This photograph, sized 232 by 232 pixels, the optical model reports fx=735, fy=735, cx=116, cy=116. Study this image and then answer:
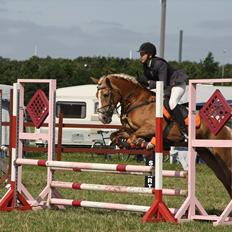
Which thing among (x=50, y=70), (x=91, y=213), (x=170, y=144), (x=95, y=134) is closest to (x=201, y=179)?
(x=170, y=144)

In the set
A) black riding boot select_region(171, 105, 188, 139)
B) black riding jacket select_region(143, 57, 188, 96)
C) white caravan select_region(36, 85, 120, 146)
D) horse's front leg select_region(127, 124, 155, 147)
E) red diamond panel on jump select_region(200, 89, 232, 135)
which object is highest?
black riding jacket select_region(143, 57, 188, 96)

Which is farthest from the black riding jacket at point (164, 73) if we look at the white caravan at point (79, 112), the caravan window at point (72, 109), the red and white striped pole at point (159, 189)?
the caravan window at point (72, 109)

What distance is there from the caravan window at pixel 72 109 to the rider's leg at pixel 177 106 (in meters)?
17.4

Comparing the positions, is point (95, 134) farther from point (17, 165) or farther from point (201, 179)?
point (17, 165)

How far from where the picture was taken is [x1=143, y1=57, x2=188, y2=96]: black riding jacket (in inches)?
351

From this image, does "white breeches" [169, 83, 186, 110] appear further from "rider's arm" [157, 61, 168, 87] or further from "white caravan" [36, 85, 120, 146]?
"white caravan" [36, 85, 120, 146]

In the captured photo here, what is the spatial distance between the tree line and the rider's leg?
27.4 m

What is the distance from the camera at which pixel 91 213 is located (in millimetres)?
8805

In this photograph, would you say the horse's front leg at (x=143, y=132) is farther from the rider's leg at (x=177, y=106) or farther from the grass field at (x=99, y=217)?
the grass field at (x=99, y=217)

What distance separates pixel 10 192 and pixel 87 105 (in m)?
17.7

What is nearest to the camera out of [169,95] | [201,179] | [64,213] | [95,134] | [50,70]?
[64,213]

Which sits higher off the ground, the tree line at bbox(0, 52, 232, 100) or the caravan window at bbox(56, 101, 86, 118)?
the tree line at bbox(0, 52, 232, 100)

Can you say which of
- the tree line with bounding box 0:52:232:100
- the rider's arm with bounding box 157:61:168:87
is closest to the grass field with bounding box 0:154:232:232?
the rider's arm with bounding box 157:61:168:87

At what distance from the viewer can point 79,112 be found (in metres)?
A: 26.8
